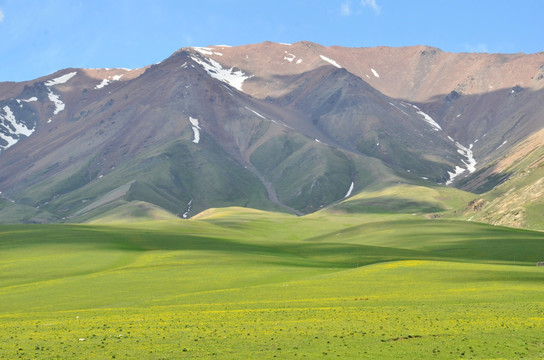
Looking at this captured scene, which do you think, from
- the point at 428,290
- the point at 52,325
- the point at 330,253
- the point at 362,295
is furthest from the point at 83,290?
the point at 330,253

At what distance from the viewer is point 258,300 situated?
54.8 meters

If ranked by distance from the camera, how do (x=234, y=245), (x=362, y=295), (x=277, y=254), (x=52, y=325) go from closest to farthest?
(x=52, y=325), (x=362, y=295), (x=277, y=254), (x=234, y=245)

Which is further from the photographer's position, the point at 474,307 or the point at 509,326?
the point at 474,307

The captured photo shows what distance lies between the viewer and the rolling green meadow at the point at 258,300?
32500 millimetres

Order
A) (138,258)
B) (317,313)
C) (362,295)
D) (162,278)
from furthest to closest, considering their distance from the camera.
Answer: (138,258), (162,278), (362,295), (317,313)

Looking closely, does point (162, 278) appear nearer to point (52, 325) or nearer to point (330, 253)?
point (52, 325)

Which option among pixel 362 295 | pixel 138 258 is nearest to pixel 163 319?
pixel 362 295

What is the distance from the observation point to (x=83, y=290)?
64.9 m

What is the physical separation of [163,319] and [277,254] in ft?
220

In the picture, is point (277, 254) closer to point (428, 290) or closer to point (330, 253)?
point (330, 253)

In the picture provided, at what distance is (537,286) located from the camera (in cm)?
5978

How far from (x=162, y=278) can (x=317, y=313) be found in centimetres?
3287

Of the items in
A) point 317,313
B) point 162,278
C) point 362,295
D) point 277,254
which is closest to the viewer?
point 317,313

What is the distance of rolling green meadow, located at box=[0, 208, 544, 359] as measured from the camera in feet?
107
